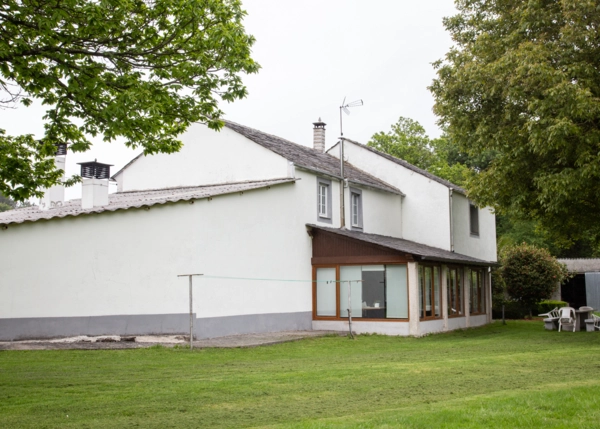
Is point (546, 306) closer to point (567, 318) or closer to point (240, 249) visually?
point (567, 318)

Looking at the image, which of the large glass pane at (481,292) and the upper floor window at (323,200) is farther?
the large glass pane at (481,292)

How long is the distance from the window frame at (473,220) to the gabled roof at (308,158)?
4207 millimetres

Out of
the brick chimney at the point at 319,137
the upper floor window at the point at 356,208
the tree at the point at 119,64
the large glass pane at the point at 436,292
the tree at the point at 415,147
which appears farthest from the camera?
the tree at the point at 415,147

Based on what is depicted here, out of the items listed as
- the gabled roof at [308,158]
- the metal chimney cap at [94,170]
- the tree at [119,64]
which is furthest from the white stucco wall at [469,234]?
the tree at [119,64]

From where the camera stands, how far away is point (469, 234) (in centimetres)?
3244

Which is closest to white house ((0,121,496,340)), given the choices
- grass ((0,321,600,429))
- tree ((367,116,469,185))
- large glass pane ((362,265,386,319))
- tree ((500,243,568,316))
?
large glass pane ((362,265,386,319))

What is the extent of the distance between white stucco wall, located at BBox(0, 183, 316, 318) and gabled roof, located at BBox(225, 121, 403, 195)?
3.35 meters

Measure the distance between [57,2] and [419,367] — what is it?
907 centimetres

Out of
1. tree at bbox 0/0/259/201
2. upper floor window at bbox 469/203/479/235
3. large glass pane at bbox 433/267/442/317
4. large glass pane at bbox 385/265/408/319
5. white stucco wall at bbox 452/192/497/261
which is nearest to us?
tree at bbox 0/0/259/201

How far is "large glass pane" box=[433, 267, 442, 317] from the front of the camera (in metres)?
25.2

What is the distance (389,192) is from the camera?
30203mm

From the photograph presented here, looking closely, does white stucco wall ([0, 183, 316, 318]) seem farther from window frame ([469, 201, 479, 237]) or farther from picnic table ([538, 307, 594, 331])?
window frame ([469, 201, 479, 237])

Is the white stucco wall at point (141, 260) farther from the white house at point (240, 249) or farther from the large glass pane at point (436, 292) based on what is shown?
the large glass pane at point (436, 292)

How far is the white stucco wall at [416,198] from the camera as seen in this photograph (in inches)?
1193
